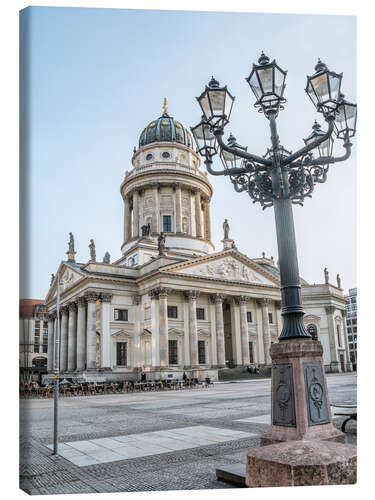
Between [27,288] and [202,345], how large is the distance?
42.4 m

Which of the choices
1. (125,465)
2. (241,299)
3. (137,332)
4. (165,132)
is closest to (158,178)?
(165,132)

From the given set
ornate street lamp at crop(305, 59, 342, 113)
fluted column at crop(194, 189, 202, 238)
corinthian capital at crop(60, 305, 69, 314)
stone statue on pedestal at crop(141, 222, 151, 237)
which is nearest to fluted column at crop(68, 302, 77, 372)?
corinthian capital at crop(60, 305, 69, 314)

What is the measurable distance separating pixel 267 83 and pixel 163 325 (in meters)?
37.3

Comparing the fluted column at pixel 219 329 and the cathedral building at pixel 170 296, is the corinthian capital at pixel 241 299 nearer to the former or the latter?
the cathedral building at pixel 170 296

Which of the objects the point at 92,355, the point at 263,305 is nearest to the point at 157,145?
the point at 263,305

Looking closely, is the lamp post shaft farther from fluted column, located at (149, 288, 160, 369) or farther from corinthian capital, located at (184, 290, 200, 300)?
corinthian capital, located at (184, 290, 200, 300)

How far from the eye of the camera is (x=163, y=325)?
141 feet

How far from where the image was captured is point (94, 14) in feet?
22.9

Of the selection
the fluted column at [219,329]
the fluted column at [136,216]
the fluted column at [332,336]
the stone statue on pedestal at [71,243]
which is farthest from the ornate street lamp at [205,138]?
the fluted column at [332,336]

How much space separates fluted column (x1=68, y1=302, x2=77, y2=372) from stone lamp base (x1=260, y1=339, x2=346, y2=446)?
146ft

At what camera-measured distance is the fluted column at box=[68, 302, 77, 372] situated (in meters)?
48.4

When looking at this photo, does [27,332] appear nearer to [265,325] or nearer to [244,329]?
[244,329]

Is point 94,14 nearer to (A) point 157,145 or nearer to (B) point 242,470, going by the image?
(B) point 242,470

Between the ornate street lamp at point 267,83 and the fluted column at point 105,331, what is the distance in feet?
127
